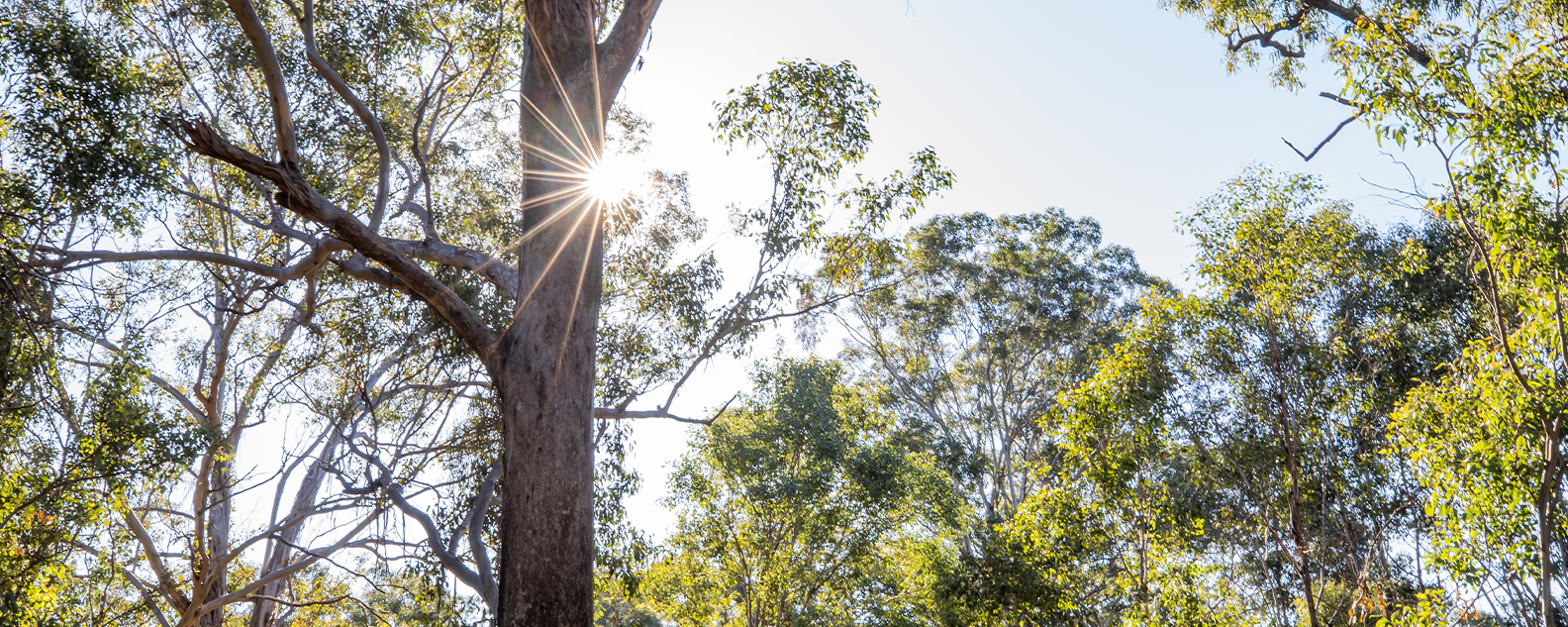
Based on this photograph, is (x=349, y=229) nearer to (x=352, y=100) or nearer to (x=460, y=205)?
(x=352, y=100)

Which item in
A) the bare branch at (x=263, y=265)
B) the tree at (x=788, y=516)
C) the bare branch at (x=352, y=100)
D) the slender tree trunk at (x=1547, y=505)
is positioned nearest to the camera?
the bare branch at (x=263, y=265)

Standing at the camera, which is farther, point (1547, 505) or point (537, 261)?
point (1547, 505)

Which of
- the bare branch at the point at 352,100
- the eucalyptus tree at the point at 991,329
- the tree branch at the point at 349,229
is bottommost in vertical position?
the tree branch at the point at 349,229

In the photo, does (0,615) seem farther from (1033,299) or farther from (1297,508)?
(1033,299)

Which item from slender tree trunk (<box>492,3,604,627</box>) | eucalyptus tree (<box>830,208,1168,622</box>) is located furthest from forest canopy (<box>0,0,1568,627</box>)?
eucalyptus tree (<box>830,208,1168,622</box>)

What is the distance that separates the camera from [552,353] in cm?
385

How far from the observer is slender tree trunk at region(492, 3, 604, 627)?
3.44m

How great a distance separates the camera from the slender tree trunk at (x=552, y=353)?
3.44 m

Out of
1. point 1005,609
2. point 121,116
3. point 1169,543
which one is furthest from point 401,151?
point 1169,543

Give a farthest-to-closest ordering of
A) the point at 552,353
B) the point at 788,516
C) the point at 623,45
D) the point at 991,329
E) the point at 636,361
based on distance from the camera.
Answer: the point at 991,329
the point at 788,516
the point at 636,361
the point at 623,45
the point at 552,353

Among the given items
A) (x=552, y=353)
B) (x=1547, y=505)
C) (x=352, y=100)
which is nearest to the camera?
(x=552, y=353)

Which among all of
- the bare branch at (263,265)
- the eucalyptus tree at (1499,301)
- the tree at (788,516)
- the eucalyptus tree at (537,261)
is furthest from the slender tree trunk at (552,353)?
the tree at (788,516)

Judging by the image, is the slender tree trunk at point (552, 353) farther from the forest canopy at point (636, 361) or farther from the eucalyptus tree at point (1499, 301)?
the eucalyptus tree at point (1499, 301)

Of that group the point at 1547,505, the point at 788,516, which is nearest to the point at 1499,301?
the point at 1547,505
